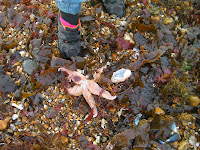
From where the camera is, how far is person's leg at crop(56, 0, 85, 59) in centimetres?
146

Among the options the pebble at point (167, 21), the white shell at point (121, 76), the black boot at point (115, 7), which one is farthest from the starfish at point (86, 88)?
the pebble at point (167, 21)

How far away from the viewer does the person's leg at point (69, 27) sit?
1.46 metres

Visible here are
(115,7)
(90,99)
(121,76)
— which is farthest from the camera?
(115,7)

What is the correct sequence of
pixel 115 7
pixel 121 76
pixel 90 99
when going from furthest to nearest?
pixel 115 7, pixel 121 76, pixel 90 99

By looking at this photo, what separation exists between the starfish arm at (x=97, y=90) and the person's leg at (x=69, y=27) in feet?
1.38

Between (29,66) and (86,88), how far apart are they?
0.68 metres

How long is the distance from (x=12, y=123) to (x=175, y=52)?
1.91 metres

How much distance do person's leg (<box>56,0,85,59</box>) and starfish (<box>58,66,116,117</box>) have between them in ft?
0.83

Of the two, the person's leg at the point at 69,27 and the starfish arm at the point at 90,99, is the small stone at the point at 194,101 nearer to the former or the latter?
the starfish arm at the point at 90,99

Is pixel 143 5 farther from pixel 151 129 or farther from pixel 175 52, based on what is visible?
pixel 151 129

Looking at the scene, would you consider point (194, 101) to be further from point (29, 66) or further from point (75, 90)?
point (29, 66)

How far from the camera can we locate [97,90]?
163 centimetres

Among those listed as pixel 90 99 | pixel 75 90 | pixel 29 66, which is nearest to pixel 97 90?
pixel 90 99

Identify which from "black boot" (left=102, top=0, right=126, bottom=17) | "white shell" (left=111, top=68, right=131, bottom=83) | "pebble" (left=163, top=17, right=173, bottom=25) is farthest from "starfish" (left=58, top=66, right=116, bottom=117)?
"pebble" (left=163, top=17, right=173, bottom=25)
